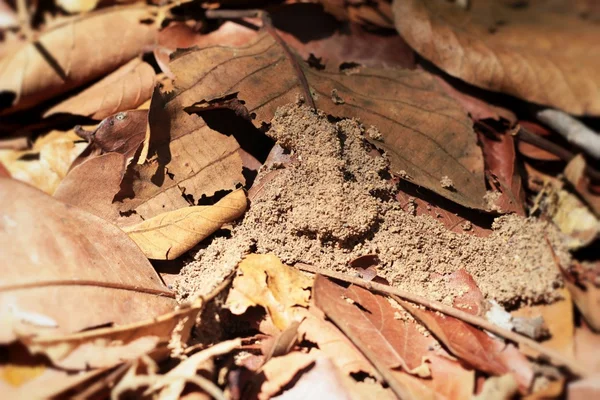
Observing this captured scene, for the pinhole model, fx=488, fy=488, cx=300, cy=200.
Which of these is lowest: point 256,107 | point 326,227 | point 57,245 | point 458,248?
point 458,248

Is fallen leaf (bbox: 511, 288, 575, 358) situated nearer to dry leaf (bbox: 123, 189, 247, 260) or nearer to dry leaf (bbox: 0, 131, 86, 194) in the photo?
dry leaf (bbox: 123, 189, 247, 260)

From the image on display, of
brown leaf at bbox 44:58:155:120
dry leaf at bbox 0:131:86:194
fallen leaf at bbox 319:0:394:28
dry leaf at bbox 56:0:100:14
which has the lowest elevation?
dry leaf at bbox 0:131:86:194

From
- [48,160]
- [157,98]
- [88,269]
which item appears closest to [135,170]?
[157,98]

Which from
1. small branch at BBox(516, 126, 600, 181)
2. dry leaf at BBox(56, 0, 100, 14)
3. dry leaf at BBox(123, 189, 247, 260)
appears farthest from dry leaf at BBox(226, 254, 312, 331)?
dry leaf at BBox(56, 0, 100, 14)

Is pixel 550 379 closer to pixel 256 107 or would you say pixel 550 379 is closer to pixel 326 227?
pixel 326 227

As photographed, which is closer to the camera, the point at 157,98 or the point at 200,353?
the point at 200,353

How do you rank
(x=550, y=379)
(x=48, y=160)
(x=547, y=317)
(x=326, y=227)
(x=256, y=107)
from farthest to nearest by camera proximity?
(x=48, y=160), (x=256, y=107), (x=326, y=227), (x=547, y=317), (x=550, y=379)
